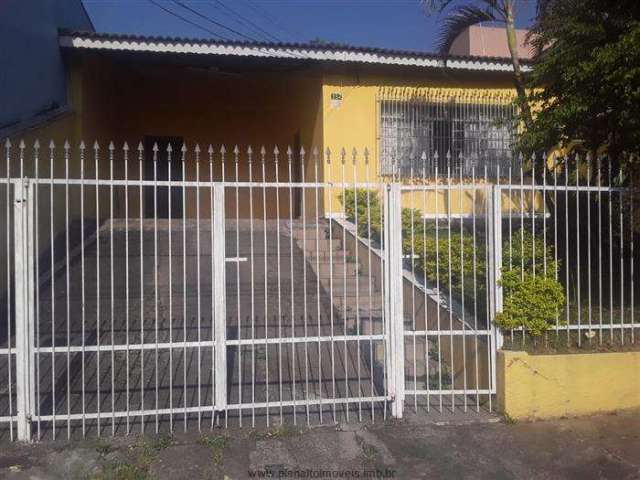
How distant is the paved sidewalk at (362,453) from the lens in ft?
11.5

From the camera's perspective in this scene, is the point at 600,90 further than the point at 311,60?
No

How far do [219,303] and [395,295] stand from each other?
129cm

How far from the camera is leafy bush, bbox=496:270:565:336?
4375 millimetres

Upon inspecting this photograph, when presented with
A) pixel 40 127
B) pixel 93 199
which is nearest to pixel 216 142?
pixel 93 199

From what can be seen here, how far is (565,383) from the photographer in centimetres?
428

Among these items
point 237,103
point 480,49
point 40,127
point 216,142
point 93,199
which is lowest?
point 93,199

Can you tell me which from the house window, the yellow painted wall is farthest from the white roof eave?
the house window

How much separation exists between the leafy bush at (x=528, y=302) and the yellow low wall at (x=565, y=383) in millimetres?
243

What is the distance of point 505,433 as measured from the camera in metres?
4.07

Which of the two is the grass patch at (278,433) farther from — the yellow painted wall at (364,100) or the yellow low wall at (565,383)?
the yellow painted wall at (364,100)

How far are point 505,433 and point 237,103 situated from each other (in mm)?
10071

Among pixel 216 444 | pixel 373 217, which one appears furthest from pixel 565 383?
pixel 373 217

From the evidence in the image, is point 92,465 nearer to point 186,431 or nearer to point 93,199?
point 186,431

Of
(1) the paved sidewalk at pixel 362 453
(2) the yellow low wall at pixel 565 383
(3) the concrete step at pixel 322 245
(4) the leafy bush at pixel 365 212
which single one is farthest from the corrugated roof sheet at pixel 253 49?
(1) the paved sidewalk at pixel 362 453
